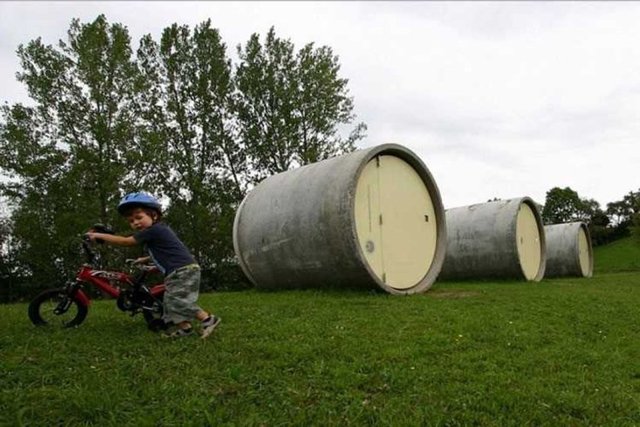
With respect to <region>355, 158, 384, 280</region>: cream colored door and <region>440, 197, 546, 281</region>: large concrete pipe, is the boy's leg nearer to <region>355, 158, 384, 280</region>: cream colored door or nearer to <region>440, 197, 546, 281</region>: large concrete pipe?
<region>355, 158, 384, 280</region>: cream colored door

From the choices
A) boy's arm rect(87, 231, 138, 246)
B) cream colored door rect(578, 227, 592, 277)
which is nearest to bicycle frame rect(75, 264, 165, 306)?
boy's arm rect(87, 231, 138, 246)

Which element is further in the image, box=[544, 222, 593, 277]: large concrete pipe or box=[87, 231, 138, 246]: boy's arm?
box=[544, 222, 593, 277]: large concrete pipe

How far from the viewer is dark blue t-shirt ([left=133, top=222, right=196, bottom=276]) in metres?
6.64

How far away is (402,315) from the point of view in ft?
28.5

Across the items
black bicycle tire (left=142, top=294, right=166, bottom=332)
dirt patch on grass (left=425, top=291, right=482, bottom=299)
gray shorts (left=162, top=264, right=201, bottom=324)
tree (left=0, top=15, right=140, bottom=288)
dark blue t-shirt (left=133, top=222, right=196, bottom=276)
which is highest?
tree (left=0, top=15, right=140, bottom=288)

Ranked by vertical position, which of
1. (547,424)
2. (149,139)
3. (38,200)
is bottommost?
(547,424)

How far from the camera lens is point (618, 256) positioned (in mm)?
53625

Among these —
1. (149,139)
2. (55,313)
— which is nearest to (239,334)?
(55,313)

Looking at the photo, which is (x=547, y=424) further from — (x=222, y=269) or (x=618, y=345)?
(x=222, y=269)

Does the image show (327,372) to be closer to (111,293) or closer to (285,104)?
(111,293)

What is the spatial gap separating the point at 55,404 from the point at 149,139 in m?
22.2

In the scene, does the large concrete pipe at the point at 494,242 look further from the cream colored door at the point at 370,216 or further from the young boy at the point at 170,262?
the young boy at the point at 170,262

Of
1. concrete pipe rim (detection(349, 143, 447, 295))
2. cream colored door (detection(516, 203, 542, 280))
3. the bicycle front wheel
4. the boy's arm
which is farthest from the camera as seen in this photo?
cream colored door (detection(516, 203, 542, 280))

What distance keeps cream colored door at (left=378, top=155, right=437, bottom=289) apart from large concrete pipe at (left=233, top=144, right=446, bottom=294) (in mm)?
23
